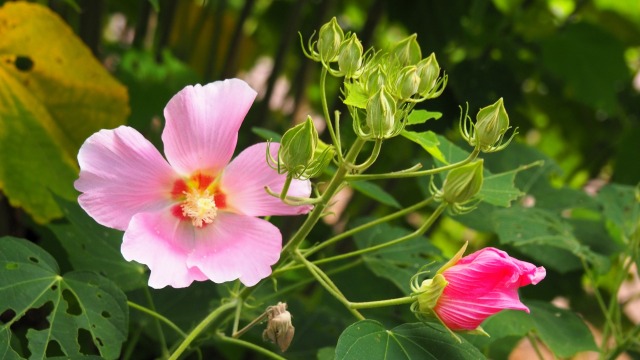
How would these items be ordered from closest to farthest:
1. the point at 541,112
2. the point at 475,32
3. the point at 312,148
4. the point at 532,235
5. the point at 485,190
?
the point at 312,148, the point at 485,190, the point at 532,235, the point at 475,32, the point at 541,112

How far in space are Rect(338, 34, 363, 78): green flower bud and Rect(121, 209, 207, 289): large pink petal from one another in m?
0.17

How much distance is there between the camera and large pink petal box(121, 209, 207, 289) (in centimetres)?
59

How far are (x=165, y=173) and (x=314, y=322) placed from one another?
395 mm

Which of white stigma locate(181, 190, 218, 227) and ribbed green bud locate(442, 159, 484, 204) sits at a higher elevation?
ribbed green bud locate(442, 159, 484, 204)

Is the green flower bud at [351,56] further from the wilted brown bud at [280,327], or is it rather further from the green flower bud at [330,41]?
the wilted brown bud at [280,327]

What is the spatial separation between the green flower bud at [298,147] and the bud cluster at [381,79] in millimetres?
36

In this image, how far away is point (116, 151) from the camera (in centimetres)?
62

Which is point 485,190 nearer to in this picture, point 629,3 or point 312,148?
point 312,148

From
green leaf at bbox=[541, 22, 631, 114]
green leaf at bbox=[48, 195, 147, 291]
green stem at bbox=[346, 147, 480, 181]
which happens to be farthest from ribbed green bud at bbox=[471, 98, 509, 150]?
green leaf at bbox=[541, 22, 631, 114]

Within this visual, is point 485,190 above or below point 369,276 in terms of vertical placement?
above

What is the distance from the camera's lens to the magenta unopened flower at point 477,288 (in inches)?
22.4

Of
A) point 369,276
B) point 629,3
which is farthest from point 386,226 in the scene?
point 629,3

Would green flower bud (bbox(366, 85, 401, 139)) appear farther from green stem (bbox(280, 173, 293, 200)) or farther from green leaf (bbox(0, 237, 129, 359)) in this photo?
green leaf (bbox(0, 237, 129, 359))

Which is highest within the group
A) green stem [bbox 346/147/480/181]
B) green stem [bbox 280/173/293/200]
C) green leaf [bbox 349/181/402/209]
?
green stem [bbox 346/147/480/181]
